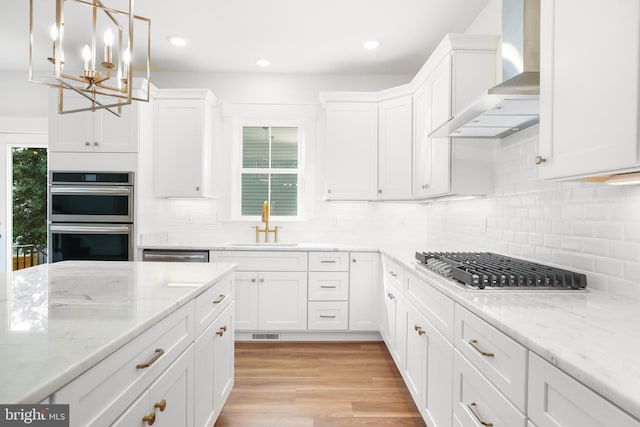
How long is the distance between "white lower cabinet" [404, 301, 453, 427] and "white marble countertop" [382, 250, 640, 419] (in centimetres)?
34

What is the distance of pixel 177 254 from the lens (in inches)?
140

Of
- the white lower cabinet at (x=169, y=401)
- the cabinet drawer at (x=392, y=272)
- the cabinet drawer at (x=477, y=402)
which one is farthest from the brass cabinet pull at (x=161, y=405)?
the cabinet drawer at (x=392, y=272)

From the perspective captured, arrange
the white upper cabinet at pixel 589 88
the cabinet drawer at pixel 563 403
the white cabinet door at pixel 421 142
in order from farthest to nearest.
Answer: the white cabinet door at pixel 421 142 → the white upper cabinet at pixel 589 88 → the cabinet drawer at pixel 563 403

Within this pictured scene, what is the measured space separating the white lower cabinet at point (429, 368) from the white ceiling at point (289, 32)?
2.24 m

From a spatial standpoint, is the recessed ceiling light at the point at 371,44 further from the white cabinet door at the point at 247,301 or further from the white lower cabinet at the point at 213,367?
the white lower cabinet at the point at 213,367

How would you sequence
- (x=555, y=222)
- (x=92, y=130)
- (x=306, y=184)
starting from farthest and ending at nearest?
(x=306, y=184), (x=92, y=130), (x=555, y=222)

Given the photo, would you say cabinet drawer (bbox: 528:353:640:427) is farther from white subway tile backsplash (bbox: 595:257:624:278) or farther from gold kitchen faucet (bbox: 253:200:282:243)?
gold kitchen faucet (bbox: 253:200:282:243)

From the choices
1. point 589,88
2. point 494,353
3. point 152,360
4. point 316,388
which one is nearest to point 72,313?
point 152,360

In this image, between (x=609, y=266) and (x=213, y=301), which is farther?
(x=213, y=301)

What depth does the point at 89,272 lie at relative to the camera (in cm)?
184

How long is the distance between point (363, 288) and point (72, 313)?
109 inches

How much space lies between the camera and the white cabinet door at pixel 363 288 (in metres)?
3.61

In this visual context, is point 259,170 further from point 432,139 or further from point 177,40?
point 432,139

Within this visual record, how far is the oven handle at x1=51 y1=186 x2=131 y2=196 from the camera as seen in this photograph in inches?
136
